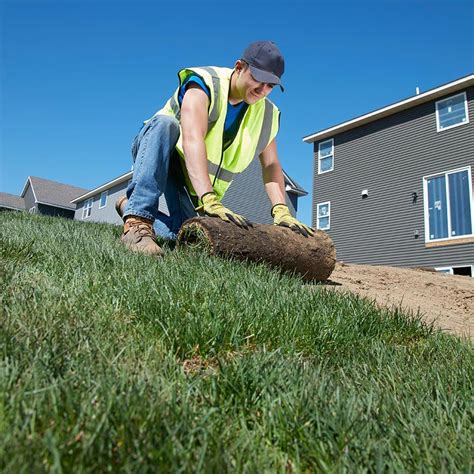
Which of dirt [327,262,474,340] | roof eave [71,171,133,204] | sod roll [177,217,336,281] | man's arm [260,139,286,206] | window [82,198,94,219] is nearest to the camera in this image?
sod roll [177,217,336,281]

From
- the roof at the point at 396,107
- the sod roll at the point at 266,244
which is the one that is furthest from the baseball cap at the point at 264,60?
the roof at the point at 396,107

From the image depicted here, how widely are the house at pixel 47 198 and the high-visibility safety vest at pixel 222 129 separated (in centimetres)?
4323

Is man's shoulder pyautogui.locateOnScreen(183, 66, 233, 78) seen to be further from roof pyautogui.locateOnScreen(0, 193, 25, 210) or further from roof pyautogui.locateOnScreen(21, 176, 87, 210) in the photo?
roof pyautogui.locateOnScreen(0, 193, 25, 210)

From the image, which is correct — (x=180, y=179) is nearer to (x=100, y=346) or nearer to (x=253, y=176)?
(x=100, y=346)

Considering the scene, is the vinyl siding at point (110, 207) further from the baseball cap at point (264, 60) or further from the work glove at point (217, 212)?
the work glove at point (217, 212)

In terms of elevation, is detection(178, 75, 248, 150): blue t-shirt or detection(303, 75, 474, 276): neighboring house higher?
detection(303, 75, 474, 276): neighboring house

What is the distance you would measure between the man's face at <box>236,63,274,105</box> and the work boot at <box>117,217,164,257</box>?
4.74ft

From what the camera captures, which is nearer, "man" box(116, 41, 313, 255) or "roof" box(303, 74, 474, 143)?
"man" box(116, 41, 313, 255)

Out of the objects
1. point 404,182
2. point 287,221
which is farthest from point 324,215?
point 287,221

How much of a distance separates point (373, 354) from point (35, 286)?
1.55m

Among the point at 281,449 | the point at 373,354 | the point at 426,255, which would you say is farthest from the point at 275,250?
the point at 426,255

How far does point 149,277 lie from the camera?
8.18 ft

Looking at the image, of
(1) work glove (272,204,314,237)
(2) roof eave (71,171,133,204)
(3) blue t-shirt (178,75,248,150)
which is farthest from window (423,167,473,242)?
(2) roof eave (71,171,133,204)

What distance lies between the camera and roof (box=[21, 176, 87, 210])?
46.2m
